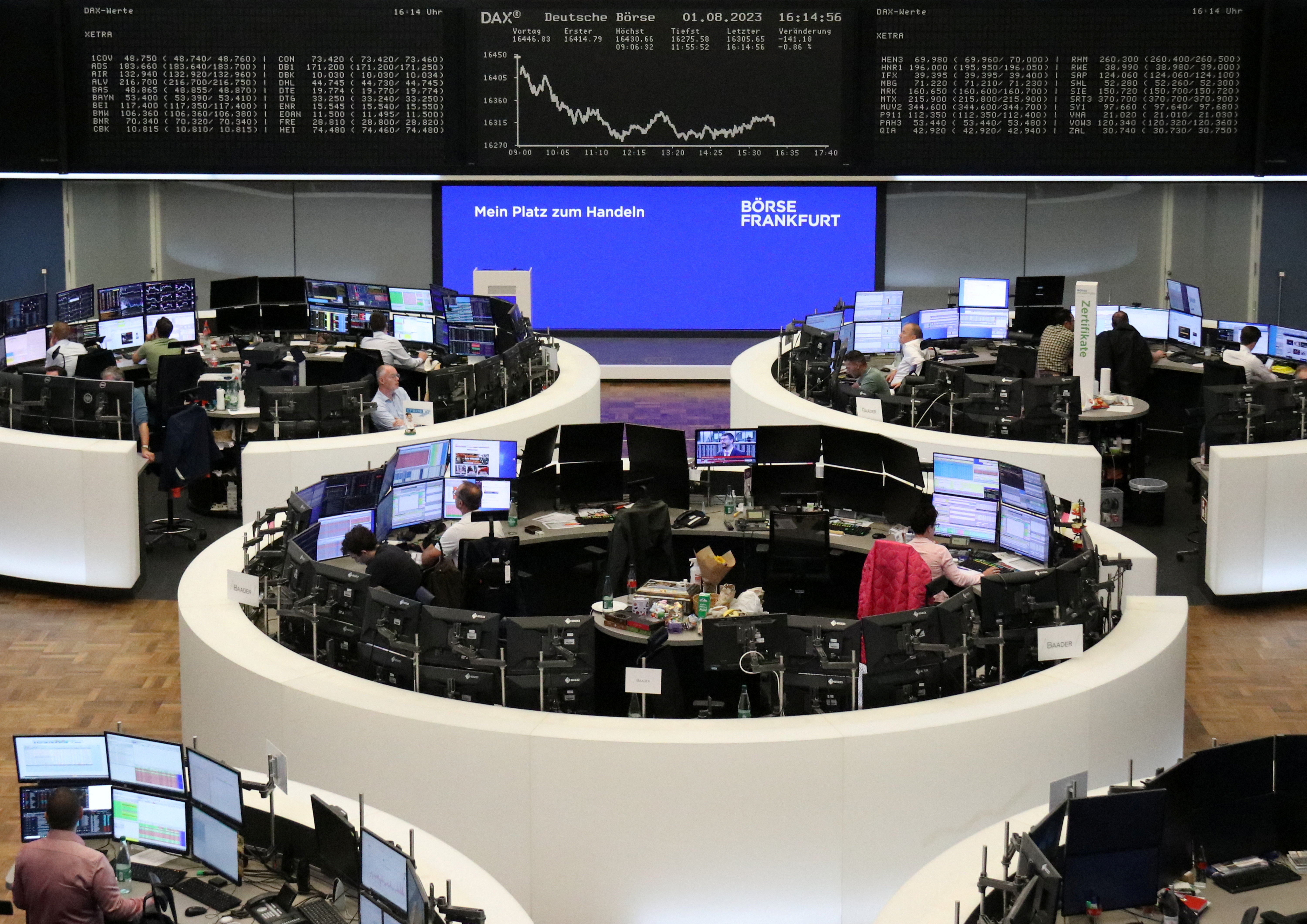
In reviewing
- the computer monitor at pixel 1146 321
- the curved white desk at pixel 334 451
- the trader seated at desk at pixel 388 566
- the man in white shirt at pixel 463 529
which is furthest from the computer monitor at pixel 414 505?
the computer monitor at pixel 1146 321

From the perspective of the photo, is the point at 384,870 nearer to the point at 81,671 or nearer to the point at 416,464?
the point at 416,464

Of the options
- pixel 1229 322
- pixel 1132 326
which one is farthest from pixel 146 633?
pixel 1229 322

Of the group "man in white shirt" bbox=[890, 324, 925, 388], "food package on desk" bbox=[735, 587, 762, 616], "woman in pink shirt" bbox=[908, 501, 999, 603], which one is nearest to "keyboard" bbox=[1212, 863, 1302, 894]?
"woman in pink shirt" bbox=[908, 501, 999, 603]

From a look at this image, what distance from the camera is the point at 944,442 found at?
33.8ft

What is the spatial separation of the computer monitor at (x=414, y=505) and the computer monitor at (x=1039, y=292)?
729 centimetres

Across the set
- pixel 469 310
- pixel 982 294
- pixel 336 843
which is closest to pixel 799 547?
pixel 336 843

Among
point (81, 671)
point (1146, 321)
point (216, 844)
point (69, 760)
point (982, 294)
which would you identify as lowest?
point (81, 671)

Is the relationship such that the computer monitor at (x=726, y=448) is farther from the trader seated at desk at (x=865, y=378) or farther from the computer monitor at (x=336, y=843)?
the computer monitor at (x=336, y=843)

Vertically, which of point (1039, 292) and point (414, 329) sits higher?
point (1039, 292)

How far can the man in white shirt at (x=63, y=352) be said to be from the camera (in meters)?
12.4

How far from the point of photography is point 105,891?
16.8 ft

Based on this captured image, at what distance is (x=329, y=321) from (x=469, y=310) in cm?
155

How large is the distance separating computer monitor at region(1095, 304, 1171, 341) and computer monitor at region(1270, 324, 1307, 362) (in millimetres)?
998

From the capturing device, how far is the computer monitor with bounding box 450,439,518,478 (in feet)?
30.5
